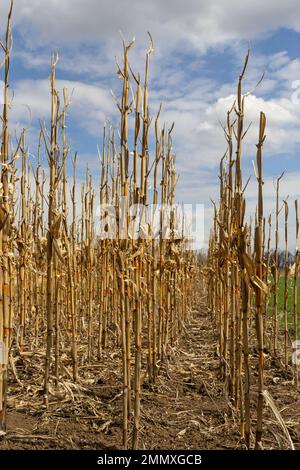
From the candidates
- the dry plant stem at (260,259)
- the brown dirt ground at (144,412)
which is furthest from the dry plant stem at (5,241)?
the dry plant stem at (260,259)

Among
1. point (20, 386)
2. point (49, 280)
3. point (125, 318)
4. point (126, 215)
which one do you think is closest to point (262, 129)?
point (126, 215)

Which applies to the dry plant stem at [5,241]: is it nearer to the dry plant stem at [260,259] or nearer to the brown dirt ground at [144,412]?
the brown dirt ground at [144,412]

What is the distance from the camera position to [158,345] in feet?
16.5

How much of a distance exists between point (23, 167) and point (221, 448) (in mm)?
3617

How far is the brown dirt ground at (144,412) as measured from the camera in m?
3.16

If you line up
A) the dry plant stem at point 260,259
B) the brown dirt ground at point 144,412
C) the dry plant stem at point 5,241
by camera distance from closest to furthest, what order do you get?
the dry plant stem at point 260,259 < the dry plant stem at point 5,241 < the brown dirt ground at point 144,412

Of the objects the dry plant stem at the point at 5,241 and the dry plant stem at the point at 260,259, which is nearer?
the dry plant stem at the point at 260,259

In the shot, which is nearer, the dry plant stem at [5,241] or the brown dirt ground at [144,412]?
the dry plant stem at [5,241]

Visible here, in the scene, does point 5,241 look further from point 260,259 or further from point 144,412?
point 144,412

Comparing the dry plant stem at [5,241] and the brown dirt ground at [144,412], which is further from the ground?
the dry plant stem at [5,241]

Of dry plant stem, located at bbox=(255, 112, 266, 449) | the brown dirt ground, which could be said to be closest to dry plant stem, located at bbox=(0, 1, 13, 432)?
the brown dirt ground

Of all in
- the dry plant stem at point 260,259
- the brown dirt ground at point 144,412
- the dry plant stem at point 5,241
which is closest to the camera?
the dry plant stem at point 260,259

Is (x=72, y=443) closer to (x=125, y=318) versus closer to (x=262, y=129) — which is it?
(x=125, y=318)

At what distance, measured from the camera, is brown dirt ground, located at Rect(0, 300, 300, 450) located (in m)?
3.16
